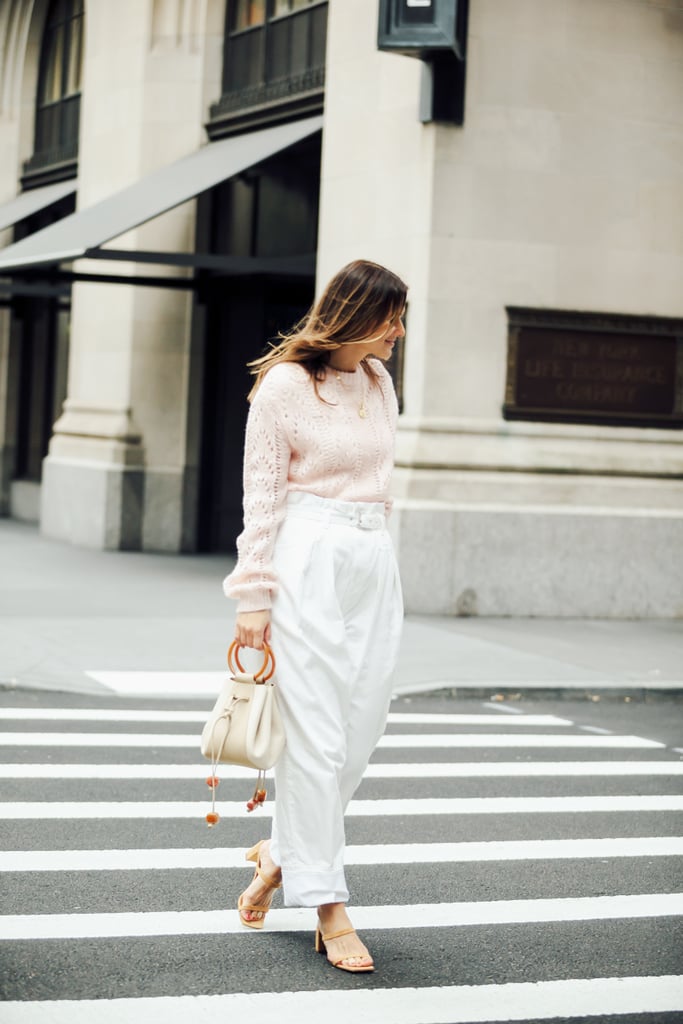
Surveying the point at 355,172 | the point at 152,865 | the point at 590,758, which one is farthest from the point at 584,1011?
the point at 355,172

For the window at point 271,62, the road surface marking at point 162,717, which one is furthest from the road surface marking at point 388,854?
the window at point 271,62

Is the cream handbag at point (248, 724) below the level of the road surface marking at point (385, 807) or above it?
above

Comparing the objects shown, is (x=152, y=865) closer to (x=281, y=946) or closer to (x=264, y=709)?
(x=281, y=946)

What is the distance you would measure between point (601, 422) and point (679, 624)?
196 centimetres

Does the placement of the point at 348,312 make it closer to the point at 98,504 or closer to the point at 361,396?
the point at 361,396

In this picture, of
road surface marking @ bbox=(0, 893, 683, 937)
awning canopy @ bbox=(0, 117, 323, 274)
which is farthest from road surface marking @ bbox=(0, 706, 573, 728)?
awning canopy @ bbox=(0, 117, 323, 274)

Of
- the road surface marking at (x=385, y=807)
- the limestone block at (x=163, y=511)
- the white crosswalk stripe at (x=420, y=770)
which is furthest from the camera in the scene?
the limestone block at (x=163, y=511)

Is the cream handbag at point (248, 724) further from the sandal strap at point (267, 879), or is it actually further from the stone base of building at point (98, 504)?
the stone base of building at point (98, 504)

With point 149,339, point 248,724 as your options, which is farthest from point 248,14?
point 248,724

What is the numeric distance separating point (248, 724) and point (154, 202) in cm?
1340

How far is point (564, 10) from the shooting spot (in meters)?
14.9

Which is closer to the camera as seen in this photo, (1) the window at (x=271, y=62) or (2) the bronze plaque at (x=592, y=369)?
(2) the bronze plaque at (x=592, y=369)

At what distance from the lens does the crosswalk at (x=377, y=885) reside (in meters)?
4.46

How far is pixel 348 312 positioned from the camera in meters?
4.83
